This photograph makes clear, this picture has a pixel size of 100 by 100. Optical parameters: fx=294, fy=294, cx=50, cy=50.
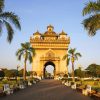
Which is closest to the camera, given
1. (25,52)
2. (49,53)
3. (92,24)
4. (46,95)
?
(46,95)

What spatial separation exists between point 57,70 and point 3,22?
219 ft

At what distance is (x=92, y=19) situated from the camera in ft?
78.5

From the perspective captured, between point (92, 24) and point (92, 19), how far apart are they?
53cm

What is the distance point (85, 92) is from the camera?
23.5 meters

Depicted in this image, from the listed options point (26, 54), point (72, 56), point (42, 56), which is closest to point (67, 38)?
point (42, 56)

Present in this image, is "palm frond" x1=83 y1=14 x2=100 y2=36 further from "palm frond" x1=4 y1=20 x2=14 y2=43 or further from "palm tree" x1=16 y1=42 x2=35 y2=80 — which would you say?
"palm tree" x1=16 y1=42 x2=35 y2=80

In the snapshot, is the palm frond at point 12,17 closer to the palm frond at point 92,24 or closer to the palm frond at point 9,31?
the palm frond at point 9,31

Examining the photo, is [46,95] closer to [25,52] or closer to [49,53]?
[25,52]

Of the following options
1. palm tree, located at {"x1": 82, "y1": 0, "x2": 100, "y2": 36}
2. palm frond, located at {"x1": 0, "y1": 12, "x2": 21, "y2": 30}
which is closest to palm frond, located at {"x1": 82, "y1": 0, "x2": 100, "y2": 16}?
palm tree, located at {"x1": 82, "y1": 0, "x2": 100, "y2": 36}

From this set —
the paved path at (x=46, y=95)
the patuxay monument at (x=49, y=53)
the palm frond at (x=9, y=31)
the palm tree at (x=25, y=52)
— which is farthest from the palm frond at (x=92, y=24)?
the patuxay monument at (x=49, y=53)

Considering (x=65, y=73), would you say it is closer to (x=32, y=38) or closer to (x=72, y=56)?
(x=32, y=38)

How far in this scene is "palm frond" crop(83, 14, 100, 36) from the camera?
76.5 feet

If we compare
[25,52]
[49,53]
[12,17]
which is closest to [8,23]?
[12,17]

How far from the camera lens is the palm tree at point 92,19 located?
2330 centimetres
